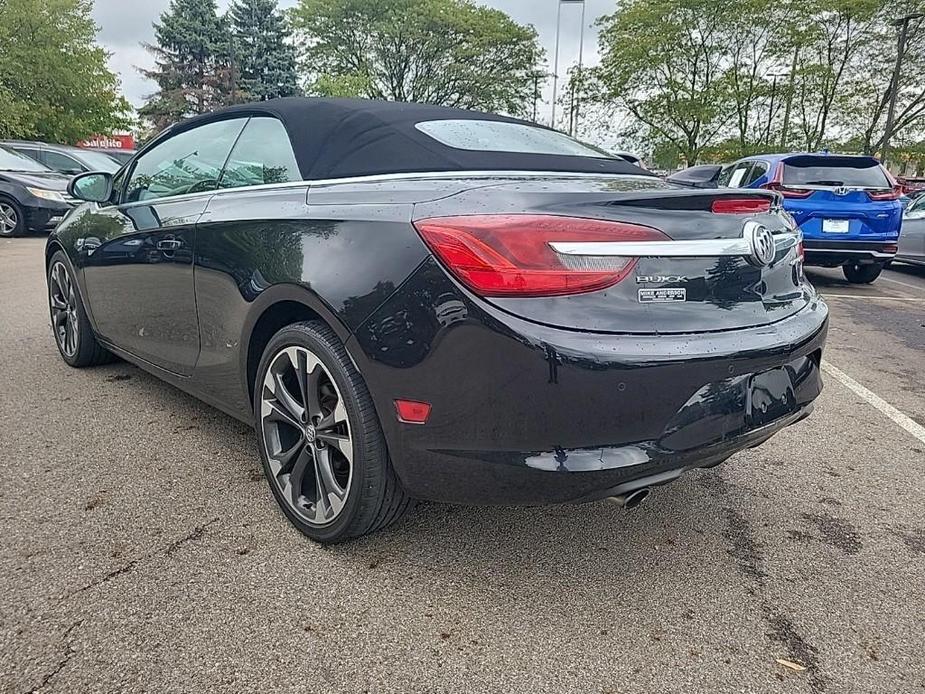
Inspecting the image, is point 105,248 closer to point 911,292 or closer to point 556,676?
point 556,676

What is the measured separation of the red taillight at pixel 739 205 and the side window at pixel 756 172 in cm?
726

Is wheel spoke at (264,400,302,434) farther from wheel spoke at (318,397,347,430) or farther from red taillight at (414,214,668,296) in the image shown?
red taillight at (414,214,668,296)

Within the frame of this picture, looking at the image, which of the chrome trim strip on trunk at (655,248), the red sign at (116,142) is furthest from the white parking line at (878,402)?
the red sign at (116,142)

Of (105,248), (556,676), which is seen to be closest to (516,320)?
(556,676)

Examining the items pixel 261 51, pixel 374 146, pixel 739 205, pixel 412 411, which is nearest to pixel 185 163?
pixel 374 146

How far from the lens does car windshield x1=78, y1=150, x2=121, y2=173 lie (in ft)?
44.3

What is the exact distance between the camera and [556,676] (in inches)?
68.4

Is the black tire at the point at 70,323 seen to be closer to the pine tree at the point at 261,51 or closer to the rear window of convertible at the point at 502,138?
the rear window of convertible at the point at 502,138

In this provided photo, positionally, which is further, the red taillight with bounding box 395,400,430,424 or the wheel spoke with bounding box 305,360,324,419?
the wheel spoke with bounding box 305,360,324,419

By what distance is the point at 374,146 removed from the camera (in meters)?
2.48

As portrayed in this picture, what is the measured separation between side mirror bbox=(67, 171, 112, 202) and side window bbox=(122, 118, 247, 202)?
0.28 meters

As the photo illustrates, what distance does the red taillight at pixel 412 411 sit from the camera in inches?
74.4

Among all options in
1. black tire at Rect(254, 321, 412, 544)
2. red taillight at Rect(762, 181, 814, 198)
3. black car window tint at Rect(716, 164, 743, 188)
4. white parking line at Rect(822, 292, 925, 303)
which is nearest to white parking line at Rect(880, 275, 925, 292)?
white parking line at Rect(822, 292, 925, 303)

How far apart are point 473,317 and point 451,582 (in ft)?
2.81
